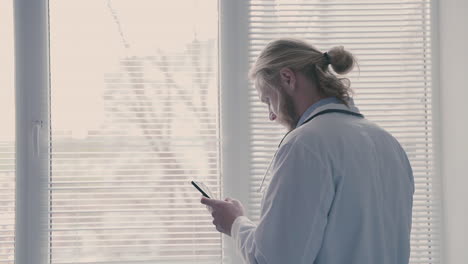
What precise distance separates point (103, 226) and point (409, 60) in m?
1.57

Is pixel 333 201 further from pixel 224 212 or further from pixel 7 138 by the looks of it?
pixel 7 138

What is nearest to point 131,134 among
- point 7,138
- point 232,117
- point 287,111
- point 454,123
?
point 232,117

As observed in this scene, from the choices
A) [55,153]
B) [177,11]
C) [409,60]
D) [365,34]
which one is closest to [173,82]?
[177,11]

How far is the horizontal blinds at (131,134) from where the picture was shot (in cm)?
198

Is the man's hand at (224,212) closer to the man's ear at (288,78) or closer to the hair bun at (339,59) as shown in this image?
the man's ear at (288,78)

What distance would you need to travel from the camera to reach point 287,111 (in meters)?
1.31

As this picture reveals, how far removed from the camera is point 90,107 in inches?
78.7

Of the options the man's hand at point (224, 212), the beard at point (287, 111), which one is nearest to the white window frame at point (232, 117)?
the man's hand at point (224, 212)

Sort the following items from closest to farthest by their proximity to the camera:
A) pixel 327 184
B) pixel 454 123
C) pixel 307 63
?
1. pixel 327 184
2. pixel 307 63
3. pixel 454 123

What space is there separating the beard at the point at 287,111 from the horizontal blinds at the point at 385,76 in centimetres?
70

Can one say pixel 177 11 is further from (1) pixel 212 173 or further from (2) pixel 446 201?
(2) pixel 446 201

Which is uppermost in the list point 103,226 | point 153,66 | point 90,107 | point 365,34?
point 365,34

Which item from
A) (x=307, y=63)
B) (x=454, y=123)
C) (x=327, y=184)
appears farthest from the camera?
(x=454, y=123)

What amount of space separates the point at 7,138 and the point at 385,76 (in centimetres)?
172
